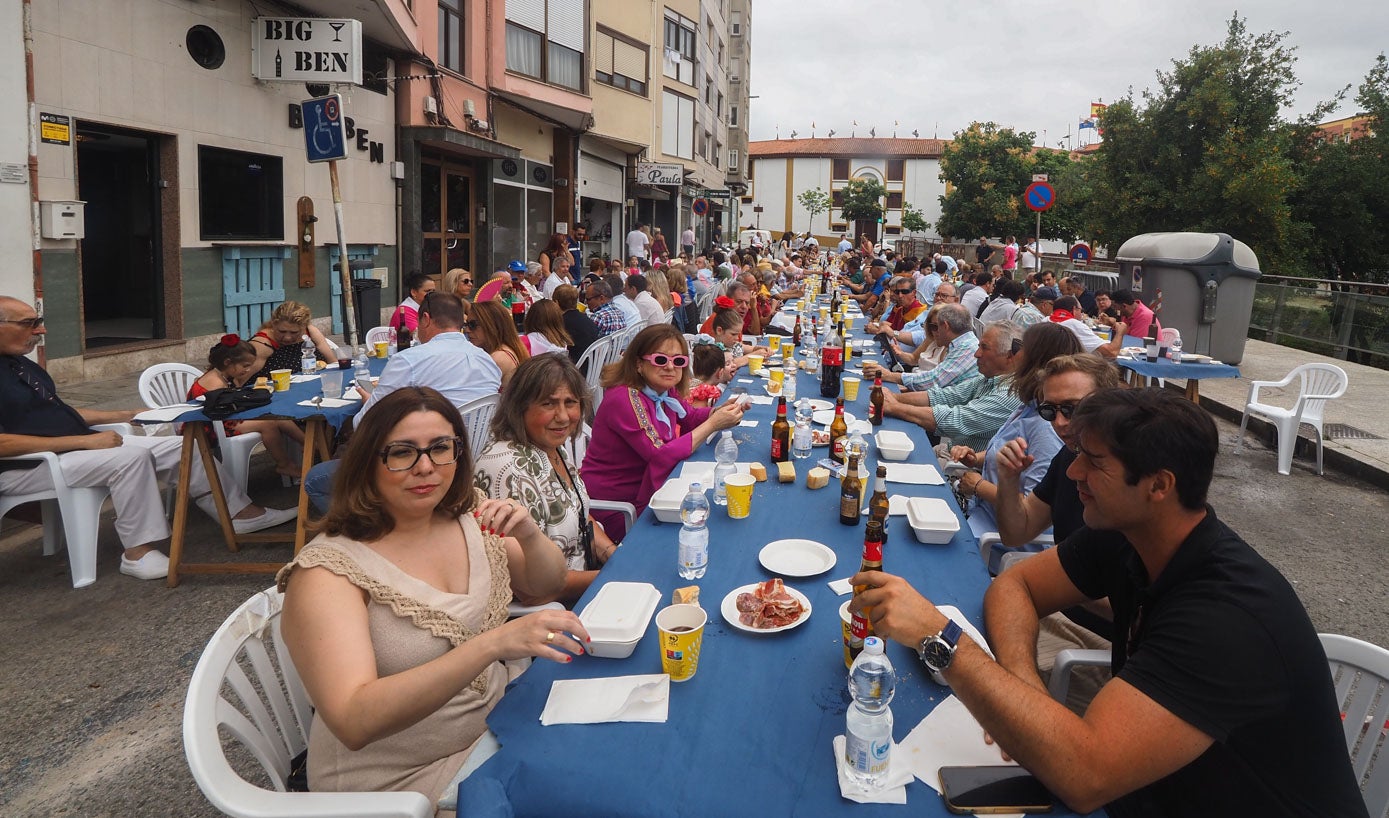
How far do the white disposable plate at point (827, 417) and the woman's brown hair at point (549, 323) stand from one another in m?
2.41

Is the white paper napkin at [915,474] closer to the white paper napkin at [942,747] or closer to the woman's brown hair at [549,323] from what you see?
the white paper napkin at [942,747]

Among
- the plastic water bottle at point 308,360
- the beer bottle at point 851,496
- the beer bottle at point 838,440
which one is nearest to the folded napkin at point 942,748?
the beer bottle at point 851,496

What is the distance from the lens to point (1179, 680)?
153 cm

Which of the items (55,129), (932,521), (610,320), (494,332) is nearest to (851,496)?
(932,521)

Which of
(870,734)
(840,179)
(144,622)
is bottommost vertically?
(144,622)

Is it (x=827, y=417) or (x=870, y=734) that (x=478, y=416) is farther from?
(x=870, y=734)

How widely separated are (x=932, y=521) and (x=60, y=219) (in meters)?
8.34

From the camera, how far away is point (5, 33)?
674 cm

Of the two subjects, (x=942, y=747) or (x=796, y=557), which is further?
(x=796, y=557)

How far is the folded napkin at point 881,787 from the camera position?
1.56m

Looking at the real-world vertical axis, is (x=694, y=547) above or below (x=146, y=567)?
above

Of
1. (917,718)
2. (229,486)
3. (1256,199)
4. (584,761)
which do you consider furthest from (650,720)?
(1256,199)

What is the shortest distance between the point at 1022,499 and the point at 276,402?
4.35 metres

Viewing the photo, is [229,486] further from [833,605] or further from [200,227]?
[200,227]
